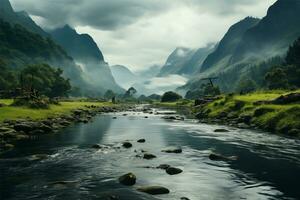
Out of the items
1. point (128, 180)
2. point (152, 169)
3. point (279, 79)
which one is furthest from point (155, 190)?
point (279, 79)

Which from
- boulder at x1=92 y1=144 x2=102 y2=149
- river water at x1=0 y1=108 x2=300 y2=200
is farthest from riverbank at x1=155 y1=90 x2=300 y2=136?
boulder at x1=92 y1=144 x2=102 y2=149

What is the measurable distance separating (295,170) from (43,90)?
173 meters

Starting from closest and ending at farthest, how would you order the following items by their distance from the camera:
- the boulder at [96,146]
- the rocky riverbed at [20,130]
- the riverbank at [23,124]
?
the boulder at [96,146] < the rocky riverbed at [20,130] < the riverbank at [23,124]

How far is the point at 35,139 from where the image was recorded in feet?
205

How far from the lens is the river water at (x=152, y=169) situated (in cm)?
3197

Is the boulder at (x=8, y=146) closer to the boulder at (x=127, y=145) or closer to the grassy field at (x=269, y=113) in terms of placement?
the boulder at (x=127, y=145)

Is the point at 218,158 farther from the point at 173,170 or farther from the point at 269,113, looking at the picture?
the point at 269,113

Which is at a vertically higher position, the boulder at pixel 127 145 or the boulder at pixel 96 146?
the boulder at pixel 127 145

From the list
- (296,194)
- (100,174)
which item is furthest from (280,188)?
(100,174)

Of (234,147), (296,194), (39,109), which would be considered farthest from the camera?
(39,109)

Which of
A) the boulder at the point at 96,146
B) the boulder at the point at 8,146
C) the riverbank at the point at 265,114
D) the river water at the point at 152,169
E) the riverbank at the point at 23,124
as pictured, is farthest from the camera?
the riverbank at the point at 265,114

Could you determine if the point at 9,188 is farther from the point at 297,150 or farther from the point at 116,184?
the point at 297,150

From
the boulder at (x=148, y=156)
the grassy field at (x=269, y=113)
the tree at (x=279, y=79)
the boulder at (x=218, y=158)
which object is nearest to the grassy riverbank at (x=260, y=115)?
the grassy field at (x=269, y=113)

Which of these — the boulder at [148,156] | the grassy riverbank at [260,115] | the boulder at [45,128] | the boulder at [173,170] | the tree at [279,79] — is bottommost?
the boulder at [173,170]
